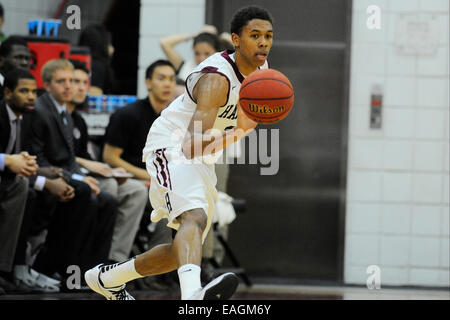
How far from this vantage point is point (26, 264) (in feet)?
19.8

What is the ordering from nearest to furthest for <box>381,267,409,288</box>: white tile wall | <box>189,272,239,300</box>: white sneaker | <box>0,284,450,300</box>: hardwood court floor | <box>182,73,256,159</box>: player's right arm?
1. <box>189,272,239,300</box>: white sneaker
2. <box>182,73,256,159</box>: player's right arm
3. <box>0,284,450,300</box>: hardwood court floor
4. <box>381,267,409,288</box>: white tile wall

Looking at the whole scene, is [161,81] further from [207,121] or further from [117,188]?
[207,121]

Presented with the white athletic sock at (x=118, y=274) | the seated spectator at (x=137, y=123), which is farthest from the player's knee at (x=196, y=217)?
the seated spectator at (x=137, y=123)

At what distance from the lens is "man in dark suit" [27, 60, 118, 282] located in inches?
242

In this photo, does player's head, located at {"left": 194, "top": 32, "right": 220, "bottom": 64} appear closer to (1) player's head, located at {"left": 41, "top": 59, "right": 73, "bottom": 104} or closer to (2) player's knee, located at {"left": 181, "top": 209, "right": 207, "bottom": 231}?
(1) player's head, located at {"left": 41, "top": 59, "right": 73, "bottom": 104}

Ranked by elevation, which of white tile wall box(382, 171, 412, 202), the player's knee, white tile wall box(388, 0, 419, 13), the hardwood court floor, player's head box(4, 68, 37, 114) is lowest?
the hardwood court floor

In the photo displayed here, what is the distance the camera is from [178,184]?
14.4ft

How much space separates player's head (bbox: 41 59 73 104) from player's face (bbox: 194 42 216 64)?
112cm

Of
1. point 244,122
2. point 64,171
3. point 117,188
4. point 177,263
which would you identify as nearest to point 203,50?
point 117,188

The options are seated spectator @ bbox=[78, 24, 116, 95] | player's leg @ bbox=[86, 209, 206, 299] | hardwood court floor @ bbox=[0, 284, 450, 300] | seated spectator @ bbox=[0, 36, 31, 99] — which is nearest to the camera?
player's leg @ bbox=[86, 209, 206, 299]

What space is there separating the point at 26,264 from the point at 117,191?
92 centimetres

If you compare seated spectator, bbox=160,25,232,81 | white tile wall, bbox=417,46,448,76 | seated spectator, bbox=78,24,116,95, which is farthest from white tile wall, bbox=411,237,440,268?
seated spectator, bbox=78,24,116,95

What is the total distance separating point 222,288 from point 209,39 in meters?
3.56
